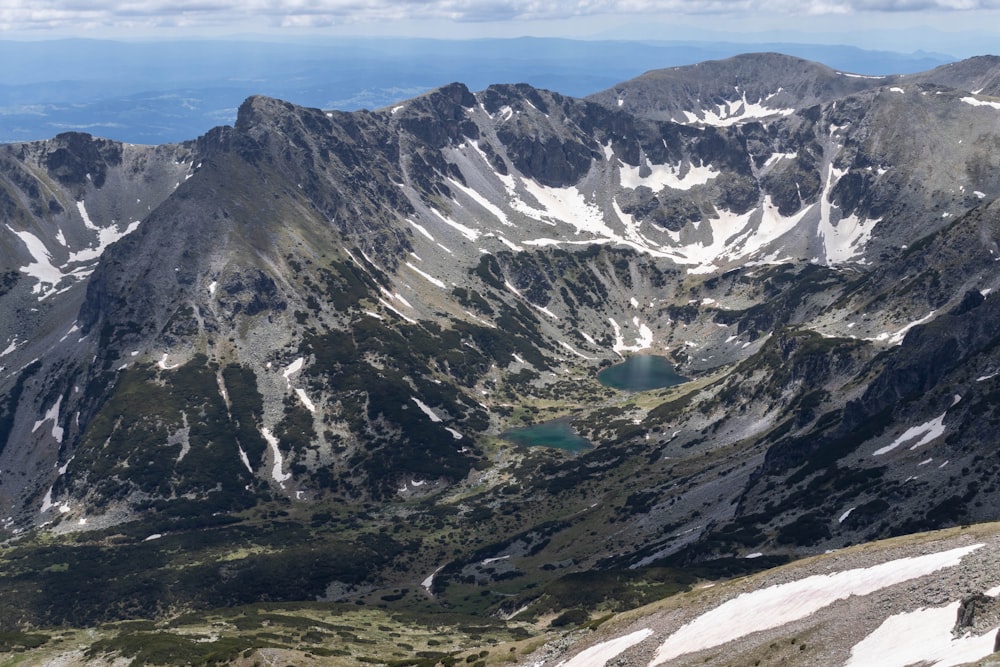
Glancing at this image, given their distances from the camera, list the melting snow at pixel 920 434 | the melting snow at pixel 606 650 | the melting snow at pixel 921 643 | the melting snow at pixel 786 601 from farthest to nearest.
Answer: the melting snow at pixel 920 434 < the melting snow at pixel 606 650 < the melting snow at pixel 786 601 < the melting snow at pixel 921 643

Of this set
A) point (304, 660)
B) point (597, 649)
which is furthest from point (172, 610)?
point (597, 649)

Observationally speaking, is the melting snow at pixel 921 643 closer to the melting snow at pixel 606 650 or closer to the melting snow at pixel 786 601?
the melting snow at pixel 786 601

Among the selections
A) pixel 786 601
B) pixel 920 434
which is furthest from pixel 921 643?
pixel 920 434

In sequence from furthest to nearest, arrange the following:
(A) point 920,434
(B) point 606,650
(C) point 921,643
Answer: (A) point 920,434, (B) point 606,650, (C) point 921,643

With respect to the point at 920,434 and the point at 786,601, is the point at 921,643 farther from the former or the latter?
the point at 920,434

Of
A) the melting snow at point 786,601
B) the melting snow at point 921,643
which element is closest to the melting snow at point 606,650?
the melting snow at point 786,601

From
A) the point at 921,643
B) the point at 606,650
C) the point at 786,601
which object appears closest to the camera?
the point at 921,643
